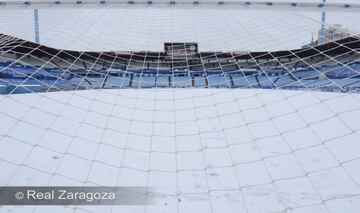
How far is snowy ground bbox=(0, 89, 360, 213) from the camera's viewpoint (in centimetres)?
122

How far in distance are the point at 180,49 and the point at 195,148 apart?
1551 millimetres

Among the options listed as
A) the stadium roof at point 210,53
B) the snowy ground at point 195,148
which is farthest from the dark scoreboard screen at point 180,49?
the snowy ground at point 195,148

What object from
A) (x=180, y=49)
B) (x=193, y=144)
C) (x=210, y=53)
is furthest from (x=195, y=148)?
(x=210, y=53)

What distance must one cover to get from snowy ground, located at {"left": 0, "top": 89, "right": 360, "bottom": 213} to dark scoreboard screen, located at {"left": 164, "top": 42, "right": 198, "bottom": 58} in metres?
1.09

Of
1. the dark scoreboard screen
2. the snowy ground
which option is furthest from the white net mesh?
the dark scoreboard screen

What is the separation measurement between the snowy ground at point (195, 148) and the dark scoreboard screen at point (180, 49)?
1092mm

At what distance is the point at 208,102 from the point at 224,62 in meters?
1.32

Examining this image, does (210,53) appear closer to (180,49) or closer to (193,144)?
(180,49)

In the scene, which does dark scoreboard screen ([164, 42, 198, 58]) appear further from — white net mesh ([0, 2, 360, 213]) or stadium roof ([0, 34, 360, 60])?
white net mesh ([0, 2, 360, 213])

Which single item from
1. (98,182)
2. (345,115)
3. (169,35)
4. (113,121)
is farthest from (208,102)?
(169,35)

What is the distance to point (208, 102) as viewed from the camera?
5.98ft

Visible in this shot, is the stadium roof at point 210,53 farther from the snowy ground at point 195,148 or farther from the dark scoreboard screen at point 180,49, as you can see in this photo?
the snowy ground at point 195,148

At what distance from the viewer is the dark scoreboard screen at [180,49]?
2867 mm

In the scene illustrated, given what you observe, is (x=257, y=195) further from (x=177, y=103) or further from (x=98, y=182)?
(x=177, y=103)
